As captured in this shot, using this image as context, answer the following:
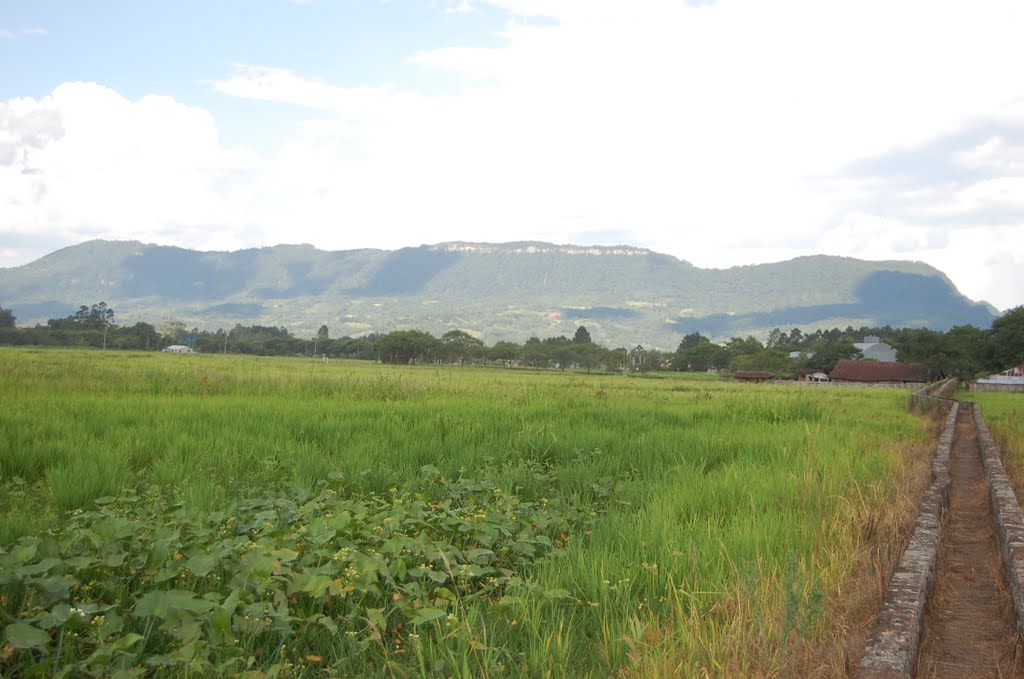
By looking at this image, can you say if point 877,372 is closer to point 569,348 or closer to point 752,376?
point 752,376

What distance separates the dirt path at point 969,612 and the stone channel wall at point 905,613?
143 mm

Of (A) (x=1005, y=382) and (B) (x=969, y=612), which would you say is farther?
(A) (x=1005, y=382)

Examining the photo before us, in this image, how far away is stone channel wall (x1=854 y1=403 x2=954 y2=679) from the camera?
2764 millimetres

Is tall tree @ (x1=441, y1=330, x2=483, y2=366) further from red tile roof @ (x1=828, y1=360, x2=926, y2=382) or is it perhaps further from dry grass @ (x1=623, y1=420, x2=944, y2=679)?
dry grass @ (x1=623, y1=420, x2=944, y2=679)

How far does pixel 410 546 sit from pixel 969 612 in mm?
3323

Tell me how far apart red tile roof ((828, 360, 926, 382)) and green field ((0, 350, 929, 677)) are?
8701 cm

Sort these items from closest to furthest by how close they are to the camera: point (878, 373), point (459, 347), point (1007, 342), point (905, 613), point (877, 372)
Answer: point (905, 613) → point (1007, 342) → point (878, 373) → point (877, 372) → point (459, 347)

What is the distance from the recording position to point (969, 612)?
3.98 metres

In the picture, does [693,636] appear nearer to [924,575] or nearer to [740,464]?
[924,575]

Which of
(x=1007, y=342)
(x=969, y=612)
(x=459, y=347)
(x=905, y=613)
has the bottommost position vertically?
(x=969, y=612)

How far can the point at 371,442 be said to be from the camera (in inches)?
301

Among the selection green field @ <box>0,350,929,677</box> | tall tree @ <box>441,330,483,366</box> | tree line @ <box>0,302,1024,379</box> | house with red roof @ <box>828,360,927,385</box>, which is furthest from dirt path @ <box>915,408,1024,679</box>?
tall tree @ <box>441,330,483,366</box>

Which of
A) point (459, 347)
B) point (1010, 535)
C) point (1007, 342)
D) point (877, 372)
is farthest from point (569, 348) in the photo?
point (1010, 535)

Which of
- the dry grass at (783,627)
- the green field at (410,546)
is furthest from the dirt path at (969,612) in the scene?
the green field at (410,546)
